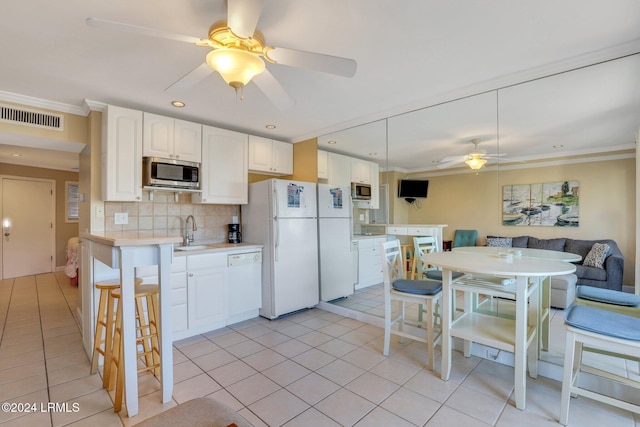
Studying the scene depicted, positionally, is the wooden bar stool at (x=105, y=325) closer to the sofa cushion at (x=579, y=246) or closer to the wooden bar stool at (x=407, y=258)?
the wooden bar stool at (x=407, y=258)

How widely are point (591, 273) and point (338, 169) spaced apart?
8.59ft

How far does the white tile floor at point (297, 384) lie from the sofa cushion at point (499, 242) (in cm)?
97

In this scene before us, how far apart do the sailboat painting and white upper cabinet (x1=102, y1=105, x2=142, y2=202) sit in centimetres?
336

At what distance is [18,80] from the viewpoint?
7.77ft

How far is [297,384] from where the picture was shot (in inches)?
85.3

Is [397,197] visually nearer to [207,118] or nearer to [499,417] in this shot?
[499,417]

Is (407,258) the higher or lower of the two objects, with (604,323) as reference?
higher

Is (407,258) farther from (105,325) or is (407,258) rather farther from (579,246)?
(105,325)

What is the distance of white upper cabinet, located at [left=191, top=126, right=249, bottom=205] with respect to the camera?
3346 millimetres

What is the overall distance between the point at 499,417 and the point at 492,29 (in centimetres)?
232

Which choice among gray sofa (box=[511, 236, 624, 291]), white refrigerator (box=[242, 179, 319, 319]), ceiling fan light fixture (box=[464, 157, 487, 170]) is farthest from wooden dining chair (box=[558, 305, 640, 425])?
white refrigerator (box=[242, 179, 319, 319])

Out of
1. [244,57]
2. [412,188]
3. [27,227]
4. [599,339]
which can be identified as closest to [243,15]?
[244,57]

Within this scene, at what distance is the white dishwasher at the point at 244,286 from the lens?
10.8 ft

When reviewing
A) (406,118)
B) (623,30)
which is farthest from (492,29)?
(406,118)
